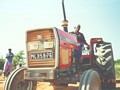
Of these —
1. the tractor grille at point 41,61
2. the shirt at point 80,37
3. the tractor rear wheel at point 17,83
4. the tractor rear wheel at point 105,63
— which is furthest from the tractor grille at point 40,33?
the tractor rear wheel at point 105,63

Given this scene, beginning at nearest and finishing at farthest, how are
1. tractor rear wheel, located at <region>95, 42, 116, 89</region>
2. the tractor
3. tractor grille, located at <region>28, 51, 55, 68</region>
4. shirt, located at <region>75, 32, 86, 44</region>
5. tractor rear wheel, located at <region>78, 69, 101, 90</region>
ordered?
tractor rear wheel, located at <region>78, 69, 101, 90</region>
the tractor
tractor grille, located at <region>28, 51, 55, 68</region>
shirt, located at <region>75, 32, 86, 44</region>
tractor rear wheel, located at <region>95, 42, 116, 89</region>

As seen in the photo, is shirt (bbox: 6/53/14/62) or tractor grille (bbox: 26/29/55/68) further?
shirt (bbox: 6/53/14/62)

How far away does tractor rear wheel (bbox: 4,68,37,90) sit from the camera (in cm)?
607

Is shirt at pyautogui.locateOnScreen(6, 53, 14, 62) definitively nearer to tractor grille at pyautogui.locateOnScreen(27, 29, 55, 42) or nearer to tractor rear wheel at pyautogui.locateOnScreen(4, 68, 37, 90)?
tractor rear wheel at pyautogui.locateOnScreen(4, 68, 37, 90)

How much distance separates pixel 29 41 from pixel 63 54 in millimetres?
823

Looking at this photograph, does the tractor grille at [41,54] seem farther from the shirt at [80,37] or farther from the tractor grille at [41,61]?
the shirt at [80,37]

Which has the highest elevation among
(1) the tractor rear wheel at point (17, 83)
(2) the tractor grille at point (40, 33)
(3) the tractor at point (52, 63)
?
(2) the tractor grille at point (40, 33)

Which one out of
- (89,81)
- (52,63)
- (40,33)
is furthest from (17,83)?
(89,81)

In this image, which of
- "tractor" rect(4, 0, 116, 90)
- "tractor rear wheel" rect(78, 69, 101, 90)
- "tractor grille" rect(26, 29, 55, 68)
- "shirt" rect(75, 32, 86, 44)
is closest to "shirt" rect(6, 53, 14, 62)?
"shirt" rect(75, 32, 86, 44)

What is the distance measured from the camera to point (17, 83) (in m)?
6.17

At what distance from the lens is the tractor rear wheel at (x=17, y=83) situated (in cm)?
607

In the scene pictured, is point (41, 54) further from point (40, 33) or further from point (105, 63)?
point (105, 63)

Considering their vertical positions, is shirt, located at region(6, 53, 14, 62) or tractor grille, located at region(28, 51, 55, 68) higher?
shirt, located at region(6, 53, 14, 62)

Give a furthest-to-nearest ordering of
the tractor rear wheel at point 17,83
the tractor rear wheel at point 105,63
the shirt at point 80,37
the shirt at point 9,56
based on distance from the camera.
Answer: the shirt at point 9,56, the tractor rear wheel at point 105,63, the shirt at point 80,37, the tractor rear wheel at point 17,83
